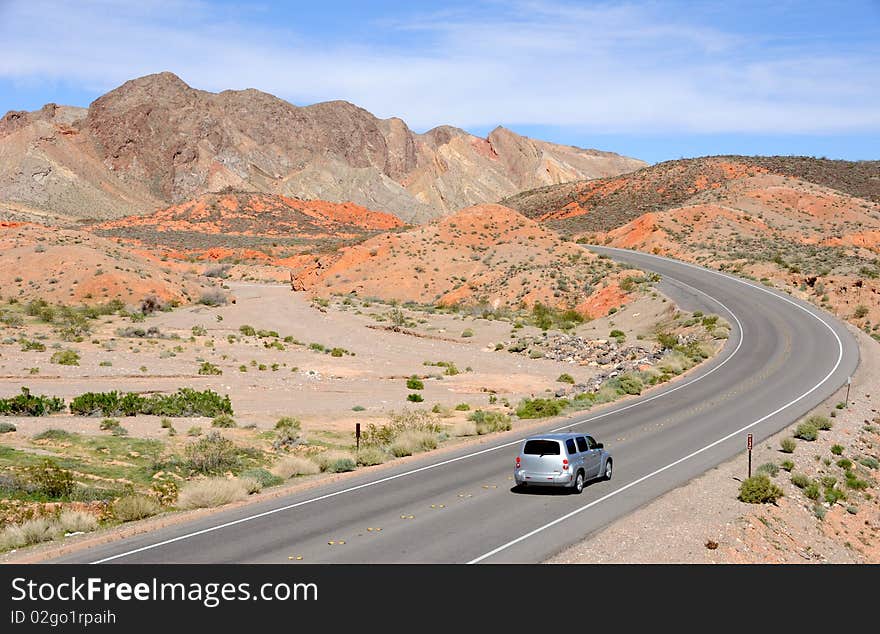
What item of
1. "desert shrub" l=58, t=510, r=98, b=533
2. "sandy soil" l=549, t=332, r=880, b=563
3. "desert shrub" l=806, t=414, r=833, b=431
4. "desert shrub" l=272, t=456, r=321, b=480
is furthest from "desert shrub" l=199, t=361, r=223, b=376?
"desert shrub" l=806, t=414, r=833, b=431

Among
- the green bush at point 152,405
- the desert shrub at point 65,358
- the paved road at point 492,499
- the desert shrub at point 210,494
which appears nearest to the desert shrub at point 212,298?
the desert shrub at point 65,358

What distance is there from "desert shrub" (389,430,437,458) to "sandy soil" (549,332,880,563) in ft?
28.4

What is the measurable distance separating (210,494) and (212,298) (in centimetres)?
5680

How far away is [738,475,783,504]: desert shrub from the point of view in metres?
19.7

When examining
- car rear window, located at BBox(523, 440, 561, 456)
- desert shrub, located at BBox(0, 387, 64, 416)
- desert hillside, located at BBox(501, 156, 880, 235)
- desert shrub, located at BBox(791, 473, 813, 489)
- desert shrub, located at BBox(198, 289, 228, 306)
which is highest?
desert hillside, located at BBox(501, 156, 880, 235)

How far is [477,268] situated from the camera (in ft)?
265

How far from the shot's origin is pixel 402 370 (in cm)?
4756

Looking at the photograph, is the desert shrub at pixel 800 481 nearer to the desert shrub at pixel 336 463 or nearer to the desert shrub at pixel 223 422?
the desert shrub at pixel 336 463

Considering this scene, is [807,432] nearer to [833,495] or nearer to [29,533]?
[833,495]

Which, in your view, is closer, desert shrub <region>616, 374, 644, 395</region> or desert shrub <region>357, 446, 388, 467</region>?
desert shrub <region>357, 446, 388, 467</region>

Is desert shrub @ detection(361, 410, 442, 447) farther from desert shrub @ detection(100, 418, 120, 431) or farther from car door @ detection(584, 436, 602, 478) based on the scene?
desert shrub @ detection(100, 418, 120, 431)

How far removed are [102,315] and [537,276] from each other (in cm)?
3625
